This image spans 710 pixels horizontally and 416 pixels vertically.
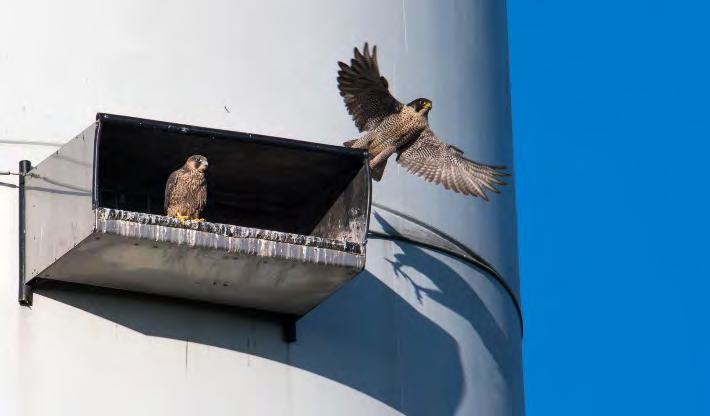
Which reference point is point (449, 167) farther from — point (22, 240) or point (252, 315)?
point (22, 240)

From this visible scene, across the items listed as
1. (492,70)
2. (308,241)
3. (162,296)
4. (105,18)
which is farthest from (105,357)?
(492,70)

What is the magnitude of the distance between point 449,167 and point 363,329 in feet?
3.63

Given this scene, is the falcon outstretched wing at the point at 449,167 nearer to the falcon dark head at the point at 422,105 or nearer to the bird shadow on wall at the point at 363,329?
the falcon dark head at the point at 422,105

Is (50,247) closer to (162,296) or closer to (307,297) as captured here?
(162,296)

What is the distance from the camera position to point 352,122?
11.0 m

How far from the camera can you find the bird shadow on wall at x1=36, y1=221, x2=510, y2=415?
9.96 metres

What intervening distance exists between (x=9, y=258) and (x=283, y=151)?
57.7 inches

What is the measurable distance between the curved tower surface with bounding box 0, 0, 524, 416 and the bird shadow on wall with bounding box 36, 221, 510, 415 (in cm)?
1

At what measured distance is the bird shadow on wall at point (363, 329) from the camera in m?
9.96

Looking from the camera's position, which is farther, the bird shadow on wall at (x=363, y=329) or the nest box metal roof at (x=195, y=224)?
the bird shadow on wall at (x=363, y=329)

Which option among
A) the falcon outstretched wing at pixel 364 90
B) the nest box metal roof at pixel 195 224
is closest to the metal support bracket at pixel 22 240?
the nest box metal roof at pixel 195 224

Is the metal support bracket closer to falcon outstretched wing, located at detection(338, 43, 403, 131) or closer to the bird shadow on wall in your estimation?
the bird shadow on wall

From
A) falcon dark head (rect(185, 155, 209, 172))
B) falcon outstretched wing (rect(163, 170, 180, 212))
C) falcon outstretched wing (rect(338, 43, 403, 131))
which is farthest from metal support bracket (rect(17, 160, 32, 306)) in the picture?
falcon outstretched wing (rect(338, 43, 403, 131))

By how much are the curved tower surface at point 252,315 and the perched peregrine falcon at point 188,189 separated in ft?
1.58
